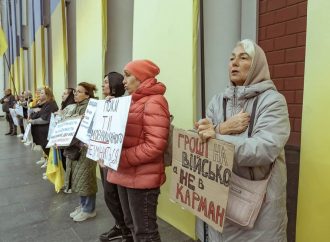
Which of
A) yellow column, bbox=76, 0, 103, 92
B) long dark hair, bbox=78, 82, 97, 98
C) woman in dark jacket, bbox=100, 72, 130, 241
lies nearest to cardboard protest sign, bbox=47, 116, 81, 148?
long dark hair, bbox=78, 82, 97, 98

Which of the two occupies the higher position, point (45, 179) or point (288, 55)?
point (288, 55)

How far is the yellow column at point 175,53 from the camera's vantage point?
326cm

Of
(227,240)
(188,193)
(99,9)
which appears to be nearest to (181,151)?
(188,193)

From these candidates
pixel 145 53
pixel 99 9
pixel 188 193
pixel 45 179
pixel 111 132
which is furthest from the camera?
pixel 45 179

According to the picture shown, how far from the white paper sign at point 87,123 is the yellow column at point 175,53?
837mm

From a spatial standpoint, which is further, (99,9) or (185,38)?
(99,9)

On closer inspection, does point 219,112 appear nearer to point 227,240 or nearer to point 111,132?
point 227,240

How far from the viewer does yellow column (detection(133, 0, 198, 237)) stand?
326cm

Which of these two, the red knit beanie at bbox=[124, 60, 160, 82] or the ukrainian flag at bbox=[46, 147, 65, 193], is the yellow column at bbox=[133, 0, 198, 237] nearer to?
the red knit beanie at bbox=[124, 60, 160, 82]

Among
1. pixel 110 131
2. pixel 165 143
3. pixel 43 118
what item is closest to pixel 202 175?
pixel 165 143

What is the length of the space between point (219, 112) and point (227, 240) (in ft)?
2.41

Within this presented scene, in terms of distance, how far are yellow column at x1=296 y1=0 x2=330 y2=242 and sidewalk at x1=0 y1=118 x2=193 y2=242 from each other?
1505 mm

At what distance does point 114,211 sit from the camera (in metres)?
3.20

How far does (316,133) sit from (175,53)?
1.75 m
